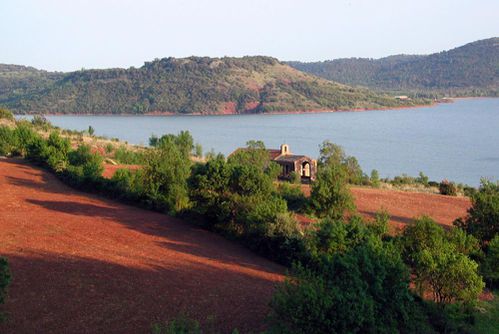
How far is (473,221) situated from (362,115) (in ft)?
409

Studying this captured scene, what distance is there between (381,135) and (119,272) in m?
85.7

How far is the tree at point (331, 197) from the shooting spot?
22438 millimetres

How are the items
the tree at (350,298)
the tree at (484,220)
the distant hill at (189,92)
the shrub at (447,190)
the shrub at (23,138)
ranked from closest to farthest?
1. the tree at (350,298)
2. the tree at (484,220)
3. the shrub at (447,190)
4. the shrub at (23,138)
5. the distant hill at (189,92)

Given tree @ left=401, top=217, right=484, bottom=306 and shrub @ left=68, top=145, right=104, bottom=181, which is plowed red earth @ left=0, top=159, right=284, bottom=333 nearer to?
tree @ left=401, top=217, right=484, bottom=306

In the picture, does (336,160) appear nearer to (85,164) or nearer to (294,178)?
(294,178)

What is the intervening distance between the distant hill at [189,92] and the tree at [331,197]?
12429cm

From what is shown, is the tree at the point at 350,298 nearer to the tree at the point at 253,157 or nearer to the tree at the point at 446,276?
the tree at the point at 446,276

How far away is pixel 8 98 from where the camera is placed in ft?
516

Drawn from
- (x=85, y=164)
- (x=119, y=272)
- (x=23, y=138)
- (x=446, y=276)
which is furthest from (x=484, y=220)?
(x=23, y=138)

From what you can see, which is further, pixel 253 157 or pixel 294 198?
pixel 253 157

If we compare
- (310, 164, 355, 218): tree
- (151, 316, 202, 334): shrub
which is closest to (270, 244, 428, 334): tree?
(151, 316, 202, 334): shrub

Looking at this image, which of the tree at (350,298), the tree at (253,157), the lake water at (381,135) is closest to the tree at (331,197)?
the tree at (350,298)

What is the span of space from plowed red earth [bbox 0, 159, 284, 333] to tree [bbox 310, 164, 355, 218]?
188 inches

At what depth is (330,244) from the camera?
15477mm
